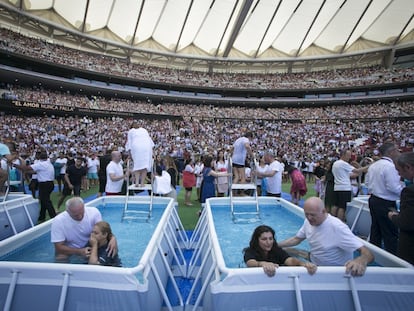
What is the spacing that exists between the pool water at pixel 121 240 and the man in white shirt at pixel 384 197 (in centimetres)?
391

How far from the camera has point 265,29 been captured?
3834 cm

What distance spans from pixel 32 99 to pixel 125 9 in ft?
53.3

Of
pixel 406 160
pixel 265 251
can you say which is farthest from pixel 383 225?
pixel 265 251

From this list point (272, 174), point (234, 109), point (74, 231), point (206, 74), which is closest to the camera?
point (74, 231)

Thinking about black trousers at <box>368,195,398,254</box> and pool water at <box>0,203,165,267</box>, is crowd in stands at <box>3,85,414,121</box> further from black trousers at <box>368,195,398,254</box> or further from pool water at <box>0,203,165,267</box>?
black trousers at <box>368,195,398,254</box>

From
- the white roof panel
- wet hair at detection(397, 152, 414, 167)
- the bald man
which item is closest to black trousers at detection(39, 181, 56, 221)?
the bald man

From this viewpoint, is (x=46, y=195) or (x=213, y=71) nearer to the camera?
(x=46, y=195)

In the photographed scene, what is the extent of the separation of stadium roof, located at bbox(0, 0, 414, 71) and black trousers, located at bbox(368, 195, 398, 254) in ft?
93.4

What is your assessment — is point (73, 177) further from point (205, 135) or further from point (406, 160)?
point (205, 135)

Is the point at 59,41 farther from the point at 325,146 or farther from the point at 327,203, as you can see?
the point at 327,203

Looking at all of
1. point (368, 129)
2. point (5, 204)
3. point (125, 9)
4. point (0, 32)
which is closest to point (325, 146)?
point (368, 129)

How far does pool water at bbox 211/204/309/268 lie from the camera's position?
5180 mm

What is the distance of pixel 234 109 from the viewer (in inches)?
1710

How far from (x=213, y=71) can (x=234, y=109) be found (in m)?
10.8
